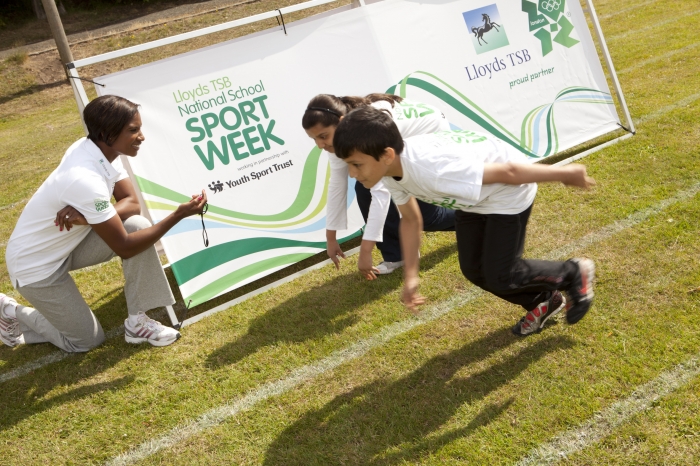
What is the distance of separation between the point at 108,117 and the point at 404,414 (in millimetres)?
2612

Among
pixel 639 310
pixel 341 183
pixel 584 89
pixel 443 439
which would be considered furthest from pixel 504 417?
pixel 584 89

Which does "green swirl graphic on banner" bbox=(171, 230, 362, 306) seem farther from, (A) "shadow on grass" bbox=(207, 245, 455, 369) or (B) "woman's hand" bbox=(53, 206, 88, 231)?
(B) "woman's hand" bbox=(53, 206, 88, 231)

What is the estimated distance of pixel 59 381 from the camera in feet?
13.9

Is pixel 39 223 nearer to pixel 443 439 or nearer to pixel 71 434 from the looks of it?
pixel 71 434

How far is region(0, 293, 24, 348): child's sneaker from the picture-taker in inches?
182

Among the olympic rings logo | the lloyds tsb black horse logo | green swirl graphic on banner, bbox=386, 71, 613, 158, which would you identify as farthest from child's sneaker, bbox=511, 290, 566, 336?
the olympic rings logo

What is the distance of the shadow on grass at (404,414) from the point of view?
3152 mm

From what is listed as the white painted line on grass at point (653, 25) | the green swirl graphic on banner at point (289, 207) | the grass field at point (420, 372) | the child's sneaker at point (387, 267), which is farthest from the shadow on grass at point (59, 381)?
the white painted line on grass at point (653, 25)

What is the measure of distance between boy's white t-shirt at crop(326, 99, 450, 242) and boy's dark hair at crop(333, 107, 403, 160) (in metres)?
1.26

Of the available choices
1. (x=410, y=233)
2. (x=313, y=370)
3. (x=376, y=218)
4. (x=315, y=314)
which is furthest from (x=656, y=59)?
(x=313, y=370)

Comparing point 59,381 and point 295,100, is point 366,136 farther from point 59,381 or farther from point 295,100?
point 59,381

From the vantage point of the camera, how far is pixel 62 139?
11.6 m

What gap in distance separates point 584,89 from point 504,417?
4.54 metres

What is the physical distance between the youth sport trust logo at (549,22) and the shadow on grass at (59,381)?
15.8 ft
